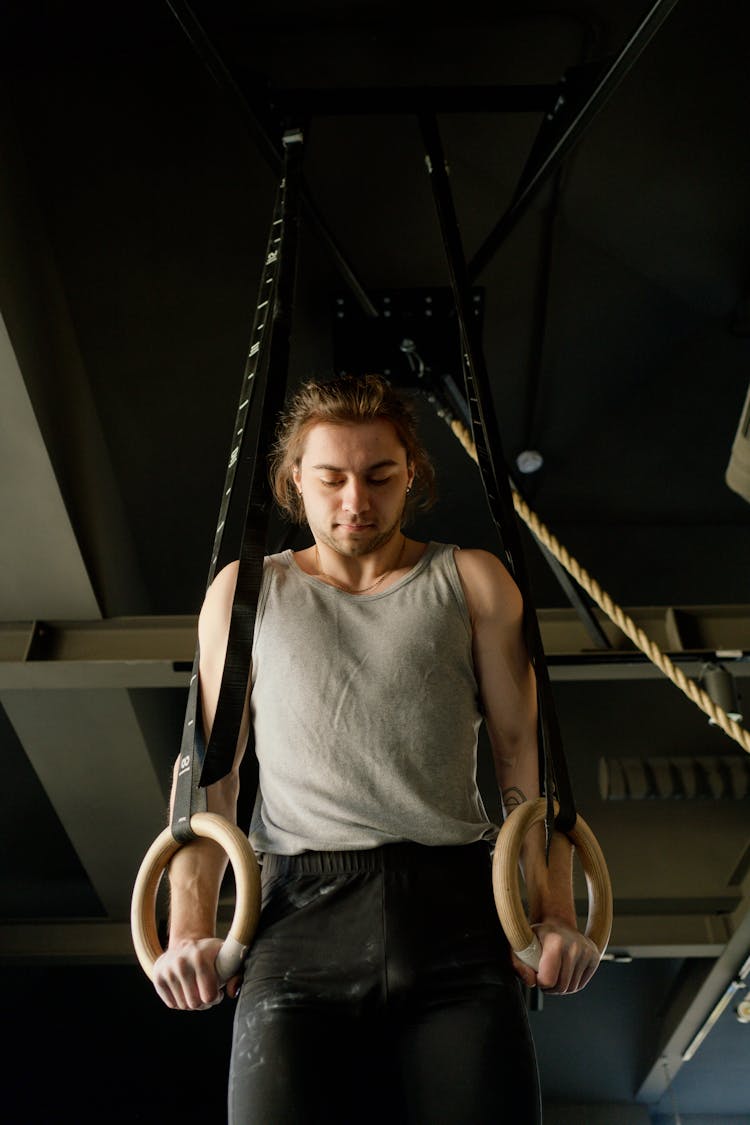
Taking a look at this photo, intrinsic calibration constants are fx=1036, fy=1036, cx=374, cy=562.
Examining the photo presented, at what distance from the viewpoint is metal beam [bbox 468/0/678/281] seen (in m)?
2.19

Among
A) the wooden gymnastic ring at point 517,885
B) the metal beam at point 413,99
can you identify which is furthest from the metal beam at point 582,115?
the wooden gymnastic ring at point 517,885

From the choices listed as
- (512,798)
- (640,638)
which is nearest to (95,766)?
(640,638)

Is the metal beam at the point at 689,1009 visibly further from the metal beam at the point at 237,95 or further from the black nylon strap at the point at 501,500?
the black nylon strap at the point at 501,500

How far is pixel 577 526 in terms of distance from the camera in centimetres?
430

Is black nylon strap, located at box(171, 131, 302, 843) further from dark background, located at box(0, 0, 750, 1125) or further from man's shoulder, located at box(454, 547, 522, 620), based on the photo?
dark background, located at box(0, 0, 750, 1125)

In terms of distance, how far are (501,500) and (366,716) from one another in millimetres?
434

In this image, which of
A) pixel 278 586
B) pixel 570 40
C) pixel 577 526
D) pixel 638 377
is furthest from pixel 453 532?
pixel 278 586

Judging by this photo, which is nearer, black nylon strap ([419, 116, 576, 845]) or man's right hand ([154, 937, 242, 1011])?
man's right hand ([154, 937, 242, 1011])

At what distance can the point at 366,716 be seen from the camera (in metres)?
1.30

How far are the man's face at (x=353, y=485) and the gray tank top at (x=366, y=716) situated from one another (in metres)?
0.07

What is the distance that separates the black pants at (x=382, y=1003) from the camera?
1.11 m

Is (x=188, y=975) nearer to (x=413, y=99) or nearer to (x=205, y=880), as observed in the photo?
(x=205, y=880)

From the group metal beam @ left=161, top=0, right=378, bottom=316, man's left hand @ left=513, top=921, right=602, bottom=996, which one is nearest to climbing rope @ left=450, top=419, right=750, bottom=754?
metal beam @ left=161, top=0, right=378, bottom=316

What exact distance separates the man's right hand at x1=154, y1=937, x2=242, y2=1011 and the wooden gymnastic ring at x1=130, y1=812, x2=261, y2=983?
12mm
